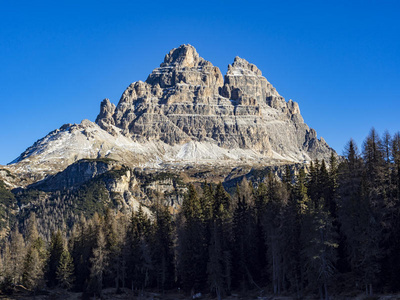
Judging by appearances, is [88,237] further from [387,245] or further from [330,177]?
[387,245]

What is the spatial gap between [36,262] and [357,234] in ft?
219

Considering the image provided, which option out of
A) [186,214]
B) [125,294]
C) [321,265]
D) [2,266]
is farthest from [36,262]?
[321,265]

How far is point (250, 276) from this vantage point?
87938 millimetres

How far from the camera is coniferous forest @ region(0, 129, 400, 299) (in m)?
64.2

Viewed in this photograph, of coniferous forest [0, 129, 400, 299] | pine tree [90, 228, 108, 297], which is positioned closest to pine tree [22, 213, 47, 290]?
coniferous forest [0, 129, 400, 299]

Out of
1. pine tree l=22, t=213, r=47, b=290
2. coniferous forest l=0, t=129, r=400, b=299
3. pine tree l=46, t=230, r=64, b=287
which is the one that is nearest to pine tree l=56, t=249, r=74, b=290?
coniferous forest l=0, t=129, r=400, b=299

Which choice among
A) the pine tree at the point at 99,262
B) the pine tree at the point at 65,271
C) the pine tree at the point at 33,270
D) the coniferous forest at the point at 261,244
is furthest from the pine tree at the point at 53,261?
Answer: the pine tree at the point at 99,262

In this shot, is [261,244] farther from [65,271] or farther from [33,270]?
[33,270]

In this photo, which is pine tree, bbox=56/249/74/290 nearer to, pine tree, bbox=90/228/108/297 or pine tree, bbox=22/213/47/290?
pine tree, bbox=22/213/47/290

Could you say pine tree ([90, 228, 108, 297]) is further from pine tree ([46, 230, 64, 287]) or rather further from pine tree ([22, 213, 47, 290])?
pine tree ([46, 230, 64, 287])

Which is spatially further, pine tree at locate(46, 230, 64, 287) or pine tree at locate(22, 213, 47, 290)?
pine tree at locate(46, 230, 64, 287)

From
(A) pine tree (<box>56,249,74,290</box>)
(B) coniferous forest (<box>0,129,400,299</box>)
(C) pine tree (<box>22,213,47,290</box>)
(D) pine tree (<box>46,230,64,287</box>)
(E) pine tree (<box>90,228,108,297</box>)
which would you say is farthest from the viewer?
(D) pine tree (<box>46,230,64,287</box>)

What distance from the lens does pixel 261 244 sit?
91.6 m

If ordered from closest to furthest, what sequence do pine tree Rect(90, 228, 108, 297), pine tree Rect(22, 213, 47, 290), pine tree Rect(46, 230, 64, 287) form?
pine tree Rect(22, 213, 47, 290)
pine tree Rect(90, 228, 108, 297)
pine tree Rect(46, 230, 64, 287)
